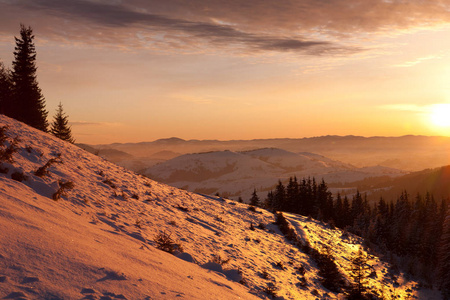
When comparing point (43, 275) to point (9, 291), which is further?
point (43, 275)

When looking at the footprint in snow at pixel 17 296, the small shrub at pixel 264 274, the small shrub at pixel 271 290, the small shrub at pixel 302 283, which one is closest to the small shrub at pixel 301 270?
the small shrub at pixel 302 283

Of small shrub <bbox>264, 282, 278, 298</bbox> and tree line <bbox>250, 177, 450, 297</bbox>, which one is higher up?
small shrub <bbox>264, 282, 278, 298</bbox>

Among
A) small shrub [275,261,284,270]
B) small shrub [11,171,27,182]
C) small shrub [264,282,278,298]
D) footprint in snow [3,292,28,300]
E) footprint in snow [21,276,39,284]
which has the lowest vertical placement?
small shrub [275,261,284,270]

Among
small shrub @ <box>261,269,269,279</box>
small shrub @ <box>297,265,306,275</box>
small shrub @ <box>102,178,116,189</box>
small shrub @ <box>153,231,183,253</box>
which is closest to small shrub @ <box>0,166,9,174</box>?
small shrub @ <box>153,231,183,253</box>

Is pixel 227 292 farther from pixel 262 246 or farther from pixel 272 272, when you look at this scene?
pixel 262 246

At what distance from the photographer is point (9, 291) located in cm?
452

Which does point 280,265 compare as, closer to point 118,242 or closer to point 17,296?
point 118,242

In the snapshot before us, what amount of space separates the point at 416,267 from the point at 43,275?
7062 cm

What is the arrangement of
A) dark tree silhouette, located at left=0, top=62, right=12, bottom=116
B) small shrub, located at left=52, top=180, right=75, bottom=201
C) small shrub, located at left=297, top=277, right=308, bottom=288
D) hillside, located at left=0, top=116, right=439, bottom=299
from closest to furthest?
1. hillside, located at left=0, top=116, right=439, bottom=299
2. small shrub, located at left=52, top=180, right=75, bottom=201
3. small shrub, located at left=297, top=277, right=308, bottom=288
4. dark tree silhouette, located at left=0, top=62, right=12, bottom=116

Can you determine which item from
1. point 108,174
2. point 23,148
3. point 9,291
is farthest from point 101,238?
point 108,174

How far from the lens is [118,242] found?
28.0ft

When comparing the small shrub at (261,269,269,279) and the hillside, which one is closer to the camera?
the hillside

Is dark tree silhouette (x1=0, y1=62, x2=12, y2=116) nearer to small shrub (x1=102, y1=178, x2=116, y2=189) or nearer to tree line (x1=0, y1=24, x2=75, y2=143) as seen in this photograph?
tree line (x1=0, y1=24, x2=75, y2=143)

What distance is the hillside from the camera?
5461mm
